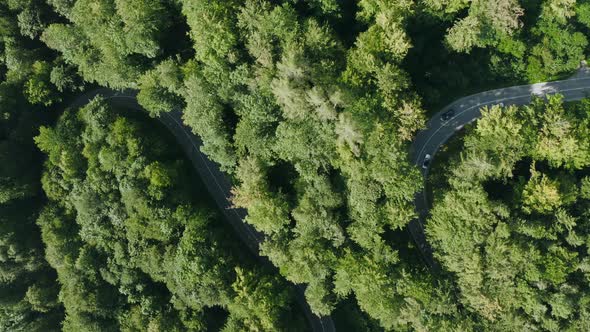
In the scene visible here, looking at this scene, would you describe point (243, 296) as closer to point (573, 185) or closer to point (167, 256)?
point (167, 256)

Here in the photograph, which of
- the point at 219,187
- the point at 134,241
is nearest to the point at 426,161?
the point at 219,187

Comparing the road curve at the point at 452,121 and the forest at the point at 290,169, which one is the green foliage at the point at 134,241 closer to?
the forest at the point at 290,169

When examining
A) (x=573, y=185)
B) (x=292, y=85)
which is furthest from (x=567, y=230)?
(x=292, y=85)

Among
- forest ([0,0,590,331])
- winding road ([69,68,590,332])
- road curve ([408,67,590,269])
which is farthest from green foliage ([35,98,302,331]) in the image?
road curve ([408,67,590,269])

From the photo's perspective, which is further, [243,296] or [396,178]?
[243,296]

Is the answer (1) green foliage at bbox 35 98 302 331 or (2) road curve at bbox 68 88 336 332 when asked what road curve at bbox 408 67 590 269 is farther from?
(1) green foliage at bbox 35 98 302 331

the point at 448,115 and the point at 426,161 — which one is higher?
the point at 448,115

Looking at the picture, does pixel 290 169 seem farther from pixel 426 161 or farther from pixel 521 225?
pixel 521 225
